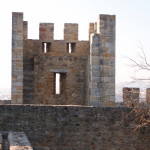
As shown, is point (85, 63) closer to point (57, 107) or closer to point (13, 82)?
point (13, 82)

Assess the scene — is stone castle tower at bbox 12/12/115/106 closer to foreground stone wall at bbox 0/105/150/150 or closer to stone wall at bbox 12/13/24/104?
stone wall at bbox 12/13/24/104

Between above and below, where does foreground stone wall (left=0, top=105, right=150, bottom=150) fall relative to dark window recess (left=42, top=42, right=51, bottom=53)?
below

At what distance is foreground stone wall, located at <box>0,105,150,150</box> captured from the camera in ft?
36.4

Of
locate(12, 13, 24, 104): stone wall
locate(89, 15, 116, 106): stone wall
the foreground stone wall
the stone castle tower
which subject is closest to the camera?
the foreground stone wall

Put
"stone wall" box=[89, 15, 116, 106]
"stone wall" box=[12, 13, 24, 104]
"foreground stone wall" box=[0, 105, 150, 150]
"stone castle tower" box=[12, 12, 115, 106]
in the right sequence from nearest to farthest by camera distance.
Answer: "foreground stone wall" box=[0, 105, 150, 150], "stone wall" box=[89, 15, 116, 106], "stone wall" box=[12, 13, 24, 104], "stone castle tower" box=[12, 12, 115, 106]

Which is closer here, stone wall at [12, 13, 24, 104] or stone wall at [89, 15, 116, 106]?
stone wall at [89, 15, 116, 106]

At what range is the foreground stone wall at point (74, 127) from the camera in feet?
36.4

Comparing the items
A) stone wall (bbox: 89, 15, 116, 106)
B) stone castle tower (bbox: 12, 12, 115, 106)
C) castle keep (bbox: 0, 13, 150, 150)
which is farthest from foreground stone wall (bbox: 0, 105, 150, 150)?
stone castle tower (bbox: 12, 12, 115, 106)

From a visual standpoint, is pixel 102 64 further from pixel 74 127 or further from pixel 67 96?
pixel 74 127

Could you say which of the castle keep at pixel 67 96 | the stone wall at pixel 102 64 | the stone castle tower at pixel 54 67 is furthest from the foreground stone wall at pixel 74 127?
the stone castle tower at pixel 54 67

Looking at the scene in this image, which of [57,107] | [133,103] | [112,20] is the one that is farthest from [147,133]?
[112,20]

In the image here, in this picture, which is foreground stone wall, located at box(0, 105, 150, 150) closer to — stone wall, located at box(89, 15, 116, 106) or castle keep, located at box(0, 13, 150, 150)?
castle keep, located at box(0, 13, 150, 150)

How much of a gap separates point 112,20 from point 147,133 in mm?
4326

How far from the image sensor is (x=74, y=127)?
1126 cm
